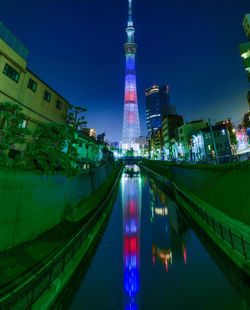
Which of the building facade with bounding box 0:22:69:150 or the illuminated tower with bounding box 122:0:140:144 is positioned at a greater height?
the illuminated tower with bounding box 122:0:140:144

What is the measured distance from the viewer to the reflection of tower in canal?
8672mm

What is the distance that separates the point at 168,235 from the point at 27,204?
11.3 m

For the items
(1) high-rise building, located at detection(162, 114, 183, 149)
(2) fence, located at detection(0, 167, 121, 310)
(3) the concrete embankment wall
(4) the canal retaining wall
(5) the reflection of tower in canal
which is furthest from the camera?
(1) high-rise building, located at detection(162, 114, 183, 149)

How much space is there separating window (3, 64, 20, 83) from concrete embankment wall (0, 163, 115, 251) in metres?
11.2

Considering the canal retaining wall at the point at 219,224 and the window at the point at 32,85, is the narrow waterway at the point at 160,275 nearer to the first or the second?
the canal retaining wall at the point at 219,224

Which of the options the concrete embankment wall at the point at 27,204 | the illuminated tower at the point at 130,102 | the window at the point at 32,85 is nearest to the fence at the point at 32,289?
the concrete embankment wall at the point at 27,204

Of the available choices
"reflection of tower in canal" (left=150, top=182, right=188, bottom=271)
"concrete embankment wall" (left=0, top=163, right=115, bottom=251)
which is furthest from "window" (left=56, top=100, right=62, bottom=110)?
"reflection of tower in canal" (left=150, top=182, right=188, bottom=271)

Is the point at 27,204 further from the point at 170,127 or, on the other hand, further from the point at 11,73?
the point at 170,127

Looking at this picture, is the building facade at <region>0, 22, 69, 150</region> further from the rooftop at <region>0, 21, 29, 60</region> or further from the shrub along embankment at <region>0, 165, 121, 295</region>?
the shrub along embankment at <region>0, 165, 121, 295</region>

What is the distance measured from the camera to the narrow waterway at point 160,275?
5.49 meters

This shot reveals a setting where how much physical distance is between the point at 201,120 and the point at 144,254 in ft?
202

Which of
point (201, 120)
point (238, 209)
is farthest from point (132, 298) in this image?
point (201, 120)

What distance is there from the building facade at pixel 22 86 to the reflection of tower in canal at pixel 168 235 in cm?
1682

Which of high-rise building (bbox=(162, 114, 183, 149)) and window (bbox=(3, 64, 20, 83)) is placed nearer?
window (bbox=(3, 64, 20, 83))
